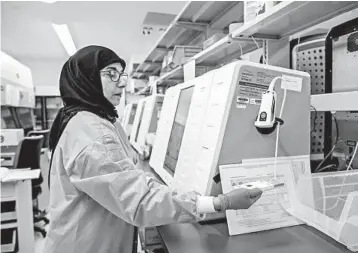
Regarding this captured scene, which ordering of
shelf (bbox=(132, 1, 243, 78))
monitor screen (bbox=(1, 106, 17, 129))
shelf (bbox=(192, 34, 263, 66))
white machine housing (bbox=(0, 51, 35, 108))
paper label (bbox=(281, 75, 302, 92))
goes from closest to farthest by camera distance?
1. paper label (bbox=(281, 75, 302, 92))
2. shelf (bbox=(192, 34, 263, 66))
3. shelf (bbox=(132, 1, 243, 78))
4. white machine housing (bbox=(0, 51, 35, 108))
5. monitor screen (bbox=(1, 106, 17, 129))

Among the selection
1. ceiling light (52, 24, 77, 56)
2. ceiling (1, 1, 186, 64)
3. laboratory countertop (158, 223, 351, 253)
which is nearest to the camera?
laboratory countertop (158, 223, 351, 253)

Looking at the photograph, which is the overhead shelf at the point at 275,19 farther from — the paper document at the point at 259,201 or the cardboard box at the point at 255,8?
the paper document at the point at 259,201

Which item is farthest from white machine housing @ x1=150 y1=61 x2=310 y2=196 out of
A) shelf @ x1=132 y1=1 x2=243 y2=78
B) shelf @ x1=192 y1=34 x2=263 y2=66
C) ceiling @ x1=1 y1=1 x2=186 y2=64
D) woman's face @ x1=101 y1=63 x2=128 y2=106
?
ceiling @ x1=1 y1=1 x2=186 y2=64

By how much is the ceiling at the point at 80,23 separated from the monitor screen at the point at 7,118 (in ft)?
5.69

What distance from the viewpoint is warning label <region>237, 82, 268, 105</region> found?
1056 mm

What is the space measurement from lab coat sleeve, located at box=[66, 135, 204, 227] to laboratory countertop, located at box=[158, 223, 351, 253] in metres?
0.08

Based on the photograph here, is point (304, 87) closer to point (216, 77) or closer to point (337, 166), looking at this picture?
point (216, 77)

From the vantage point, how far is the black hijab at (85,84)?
3.75ft

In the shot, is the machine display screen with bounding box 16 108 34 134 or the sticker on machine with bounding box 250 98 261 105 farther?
the machine display screen with bounding box 16 108 34 134

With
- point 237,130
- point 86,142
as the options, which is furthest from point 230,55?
point 86,142

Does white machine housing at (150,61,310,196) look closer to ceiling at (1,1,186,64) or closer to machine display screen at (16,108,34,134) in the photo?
ceiling at (1,1,186,64)

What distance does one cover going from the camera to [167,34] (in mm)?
3246

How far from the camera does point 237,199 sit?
0.89 metres

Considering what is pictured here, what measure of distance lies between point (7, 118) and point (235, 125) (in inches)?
193
